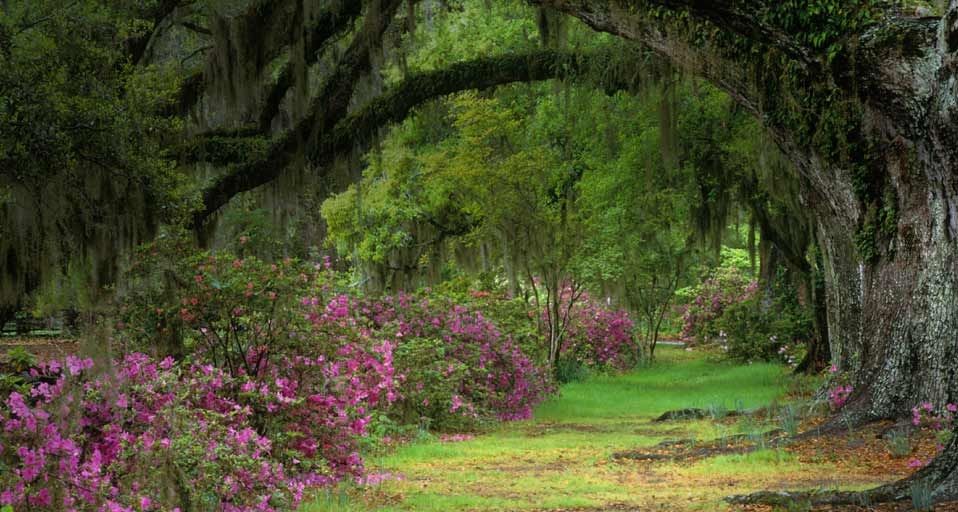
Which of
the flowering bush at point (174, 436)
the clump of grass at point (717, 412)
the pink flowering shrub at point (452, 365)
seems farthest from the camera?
the pink flowering shrub at point (452, 365)

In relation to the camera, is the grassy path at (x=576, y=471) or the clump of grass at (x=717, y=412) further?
the clump of grass at (x=717, y=412)

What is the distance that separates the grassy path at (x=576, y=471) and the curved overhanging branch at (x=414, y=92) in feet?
13.9

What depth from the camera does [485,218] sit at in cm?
2092

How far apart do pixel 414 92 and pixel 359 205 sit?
7.15m

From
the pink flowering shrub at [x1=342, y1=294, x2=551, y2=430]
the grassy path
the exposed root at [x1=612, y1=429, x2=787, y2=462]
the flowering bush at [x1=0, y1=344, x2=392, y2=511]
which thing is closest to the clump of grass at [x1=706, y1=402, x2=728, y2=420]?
the grassy path

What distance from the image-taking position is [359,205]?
21312mm

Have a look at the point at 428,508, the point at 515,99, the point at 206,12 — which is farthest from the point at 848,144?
the point at 515,99

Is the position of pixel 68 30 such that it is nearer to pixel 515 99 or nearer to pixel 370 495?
pixel 370 495

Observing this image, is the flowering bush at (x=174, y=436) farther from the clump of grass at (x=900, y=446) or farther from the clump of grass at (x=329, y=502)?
the clump of grass at (x=900, y=446)

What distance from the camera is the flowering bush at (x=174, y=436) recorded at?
15.3ft

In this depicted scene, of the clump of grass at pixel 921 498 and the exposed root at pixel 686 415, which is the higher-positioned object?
the clump of grass at pixel 921 498

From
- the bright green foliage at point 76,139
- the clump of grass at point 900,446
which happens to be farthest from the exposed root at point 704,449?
the bright green foliage at point 76,139

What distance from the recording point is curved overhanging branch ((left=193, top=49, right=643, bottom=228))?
14180 mm

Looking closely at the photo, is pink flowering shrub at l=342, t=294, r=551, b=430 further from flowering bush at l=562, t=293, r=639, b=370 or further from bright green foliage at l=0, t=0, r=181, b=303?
flowering bush at l=562, t=293, r=639, b=370
